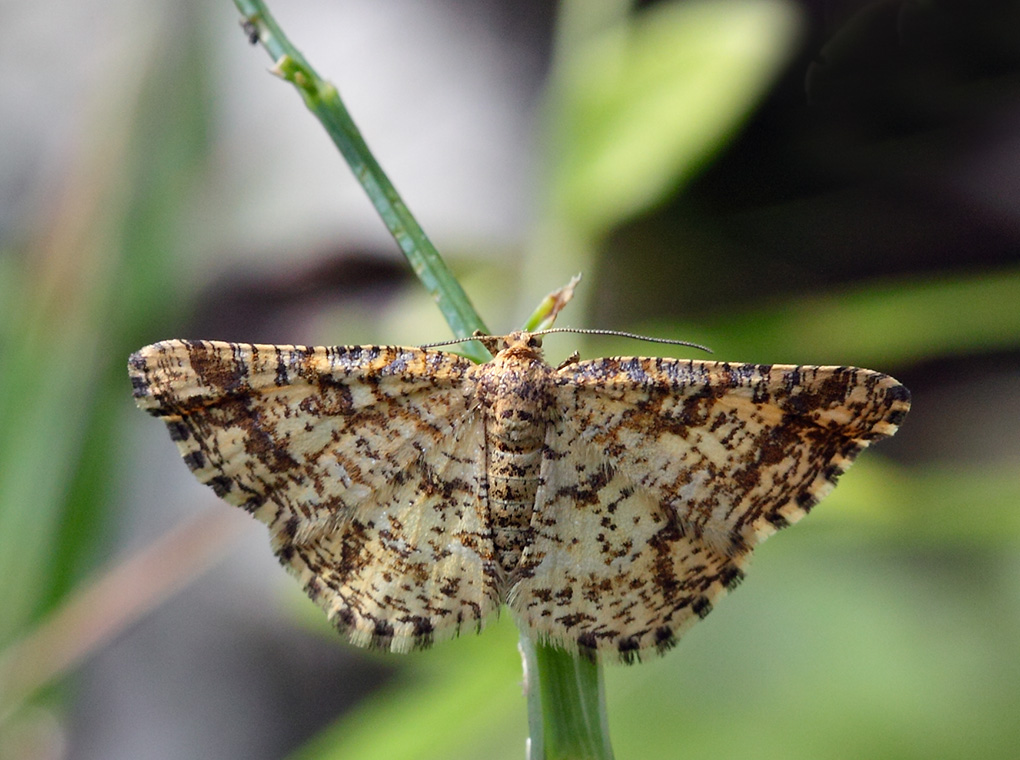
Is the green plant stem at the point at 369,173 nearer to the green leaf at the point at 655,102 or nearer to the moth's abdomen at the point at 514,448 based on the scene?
the moth's abdomen at the point at 514,448

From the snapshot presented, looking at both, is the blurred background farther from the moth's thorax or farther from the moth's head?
the moth's head

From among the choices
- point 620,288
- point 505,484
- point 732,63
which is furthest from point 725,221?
point 505,484

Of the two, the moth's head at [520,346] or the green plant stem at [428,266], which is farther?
the moth's head at [520,346]

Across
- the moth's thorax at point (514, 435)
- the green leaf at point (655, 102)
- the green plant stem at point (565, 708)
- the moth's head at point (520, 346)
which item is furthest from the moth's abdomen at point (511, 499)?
the green leaf at point (655, 102)

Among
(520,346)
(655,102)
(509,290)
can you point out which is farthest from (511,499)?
(655,102)

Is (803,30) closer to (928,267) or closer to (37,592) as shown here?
(928,267)

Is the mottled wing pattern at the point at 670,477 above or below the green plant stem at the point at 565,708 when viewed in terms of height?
above

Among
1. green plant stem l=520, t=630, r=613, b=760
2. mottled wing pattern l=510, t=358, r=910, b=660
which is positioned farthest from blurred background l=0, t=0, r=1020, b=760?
green plant stem l=520, t=630, r=613, b=760
